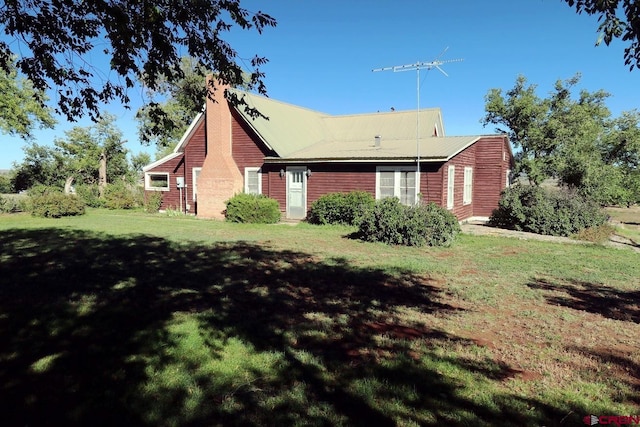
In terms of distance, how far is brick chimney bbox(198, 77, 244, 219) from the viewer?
2005 cm

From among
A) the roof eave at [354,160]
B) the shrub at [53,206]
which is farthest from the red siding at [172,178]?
the roof eave at [354,160]

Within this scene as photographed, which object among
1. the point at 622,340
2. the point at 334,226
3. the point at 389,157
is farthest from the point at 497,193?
the point at 622,340

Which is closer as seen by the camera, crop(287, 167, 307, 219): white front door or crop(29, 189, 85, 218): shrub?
crop(29, 189, 85, 218): shrub

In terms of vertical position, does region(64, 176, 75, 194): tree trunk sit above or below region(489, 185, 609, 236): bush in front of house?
above

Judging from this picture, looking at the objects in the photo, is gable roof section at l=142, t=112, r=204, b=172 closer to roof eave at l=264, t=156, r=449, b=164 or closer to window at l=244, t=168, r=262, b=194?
window at l=244, t=168, r=262, b=194

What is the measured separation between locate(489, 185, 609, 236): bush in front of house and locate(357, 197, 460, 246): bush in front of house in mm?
4649

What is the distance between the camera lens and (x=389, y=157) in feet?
55.5

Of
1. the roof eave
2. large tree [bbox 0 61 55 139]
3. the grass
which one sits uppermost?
large tree [bbox 0 61 55 139]

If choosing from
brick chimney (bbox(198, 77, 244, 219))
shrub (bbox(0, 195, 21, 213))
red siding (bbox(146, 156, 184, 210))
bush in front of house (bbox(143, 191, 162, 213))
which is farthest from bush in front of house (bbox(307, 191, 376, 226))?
shrub (bbox(0, 195, 21, 213))

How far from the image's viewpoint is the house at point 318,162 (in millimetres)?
17375

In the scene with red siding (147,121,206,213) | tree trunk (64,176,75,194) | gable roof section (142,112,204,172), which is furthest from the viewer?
tree trunk (64,176,75,194)

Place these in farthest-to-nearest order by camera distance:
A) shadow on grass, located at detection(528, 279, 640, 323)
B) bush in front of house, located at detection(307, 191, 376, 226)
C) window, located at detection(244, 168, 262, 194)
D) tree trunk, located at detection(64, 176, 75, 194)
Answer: tree trunk, located at detection(64, 176, 75, 194) → window, located at detection(244, 168, 262, 194) → bush in front of house, located at detection(307, 191, 376, 226) → shadow on grass, located at detection(528, 279, 640, 323)

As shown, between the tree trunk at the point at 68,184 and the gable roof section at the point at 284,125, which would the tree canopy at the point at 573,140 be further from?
the tree trunk at the point at 68,184

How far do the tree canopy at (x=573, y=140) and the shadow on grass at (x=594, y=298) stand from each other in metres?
16.5
